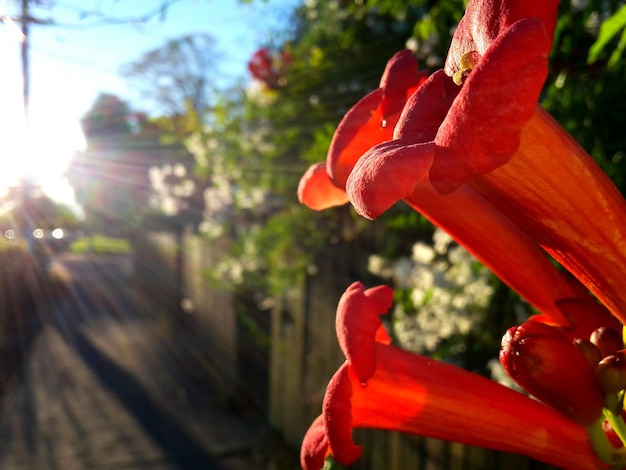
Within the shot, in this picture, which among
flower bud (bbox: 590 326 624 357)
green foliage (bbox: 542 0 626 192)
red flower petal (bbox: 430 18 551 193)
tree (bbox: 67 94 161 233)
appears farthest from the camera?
tree (bbox: 67 94 161 233)

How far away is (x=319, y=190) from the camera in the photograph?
666 mm

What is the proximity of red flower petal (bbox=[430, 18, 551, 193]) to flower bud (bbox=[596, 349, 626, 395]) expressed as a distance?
0.29 m

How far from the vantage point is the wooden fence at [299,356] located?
8.69 feet

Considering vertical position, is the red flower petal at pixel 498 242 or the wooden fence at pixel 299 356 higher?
the red flower petal at pixel 498 242

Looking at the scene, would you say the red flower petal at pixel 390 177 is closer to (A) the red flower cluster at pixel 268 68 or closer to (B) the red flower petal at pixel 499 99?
(B) the red flower petal at pixel 499 99

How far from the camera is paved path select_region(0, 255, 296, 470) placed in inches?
181

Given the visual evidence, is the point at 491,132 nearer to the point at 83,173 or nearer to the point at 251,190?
the point at 251,190

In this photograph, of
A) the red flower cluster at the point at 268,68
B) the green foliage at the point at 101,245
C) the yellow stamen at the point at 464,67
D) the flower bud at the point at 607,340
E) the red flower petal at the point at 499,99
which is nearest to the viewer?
the red flower petal at the point at 499,99

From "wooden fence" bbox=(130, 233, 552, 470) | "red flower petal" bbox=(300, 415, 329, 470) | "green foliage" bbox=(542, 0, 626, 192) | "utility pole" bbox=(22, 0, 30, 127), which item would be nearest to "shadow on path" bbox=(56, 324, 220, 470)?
"wooden fence" bbox=(130, 233, 552, 470)

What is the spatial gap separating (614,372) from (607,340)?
1.6 inches

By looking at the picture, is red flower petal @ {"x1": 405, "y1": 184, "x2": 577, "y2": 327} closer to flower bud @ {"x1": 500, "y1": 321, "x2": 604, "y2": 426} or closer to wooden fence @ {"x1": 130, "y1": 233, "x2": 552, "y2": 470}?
flower bud @ {"x1": 500, "y1": 321, "x2": 604, "y2": 426}

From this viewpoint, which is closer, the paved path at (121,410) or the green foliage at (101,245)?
the paved path at (121,410)

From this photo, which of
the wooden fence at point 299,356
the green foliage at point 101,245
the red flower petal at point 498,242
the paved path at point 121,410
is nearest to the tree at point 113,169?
the green foliage at point 101,245

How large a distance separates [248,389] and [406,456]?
3045mm
